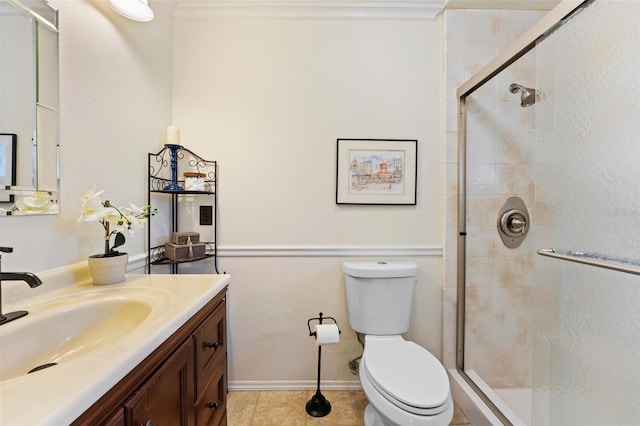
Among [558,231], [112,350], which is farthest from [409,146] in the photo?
[112,350]

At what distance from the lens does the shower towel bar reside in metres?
0.85

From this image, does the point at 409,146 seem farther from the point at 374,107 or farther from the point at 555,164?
the point at 555,164

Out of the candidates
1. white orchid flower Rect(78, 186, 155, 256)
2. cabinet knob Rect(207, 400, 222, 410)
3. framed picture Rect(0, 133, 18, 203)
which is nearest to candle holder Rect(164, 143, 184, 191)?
white orchid flower Rect(78, 186, 155, 256)

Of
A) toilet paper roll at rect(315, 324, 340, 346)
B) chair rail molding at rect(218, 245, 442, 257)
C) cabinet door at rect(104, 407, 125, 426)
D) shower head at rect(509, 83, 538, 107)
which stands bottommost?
toilet paper roll at rect(315, 324, 340, 346)

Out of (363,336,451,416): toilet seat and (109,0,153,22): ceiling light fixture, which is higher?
(109,0,153,22): ceiling light fixture

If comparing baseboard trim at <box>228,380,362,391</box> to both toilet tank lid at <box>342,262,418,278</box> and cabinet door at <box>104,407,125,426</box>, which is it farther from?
cabinet door at <box>104,407,125,426</box>

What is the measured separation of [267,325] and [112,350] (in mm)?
1229

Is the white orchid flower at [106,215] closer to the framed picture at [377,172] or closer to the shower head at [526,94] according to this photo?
the framed picture at [377,172]

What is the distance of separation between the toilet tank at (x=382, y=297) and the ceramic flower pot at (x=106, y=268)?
42.0 inches

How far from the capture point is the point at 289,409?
5.00ft

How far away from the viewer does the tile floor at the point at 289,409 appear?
144 cm

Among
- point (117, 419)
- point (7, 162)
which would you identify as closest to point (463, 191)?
point (117, 419)

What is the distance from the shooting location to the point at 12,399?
15.6 inches

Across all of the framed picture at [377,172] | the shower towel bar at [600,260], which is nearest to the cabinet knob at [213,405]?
the framed picture at [377,172]
